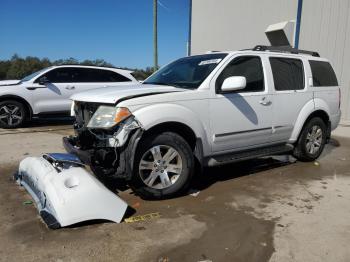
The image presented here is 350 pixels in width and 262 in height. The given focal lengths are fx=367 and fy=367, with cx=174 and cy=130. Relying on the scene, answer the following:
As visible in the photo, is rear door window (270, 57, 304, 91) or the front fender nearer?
the front fender

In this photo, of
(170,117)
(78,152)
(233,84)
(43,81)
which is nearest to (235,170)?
(233,84)

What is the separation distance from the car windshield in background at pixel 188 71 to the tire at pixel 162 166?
35.0 inches

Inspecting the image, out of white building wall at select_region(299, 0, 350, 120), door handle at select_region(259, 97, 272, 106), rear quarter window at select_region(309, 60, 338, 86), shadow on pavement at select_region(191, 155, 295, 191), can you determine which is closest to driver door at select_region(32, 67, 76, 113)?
shadow on pavement at select_region(191, 155, 295, 191)

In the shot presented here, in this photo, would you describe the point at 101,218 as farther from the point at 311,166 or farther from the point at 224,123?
the point at 311,166

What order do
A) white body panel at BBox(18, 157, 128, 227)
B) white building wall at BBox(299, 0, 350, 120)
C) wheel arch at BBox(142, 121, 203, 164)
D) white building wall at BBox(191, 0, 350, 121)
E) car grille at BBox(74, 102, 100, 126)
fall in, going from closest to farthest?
white body panel at BBox(18, 157, 128, 227)
wheel arch at BBox(142, 121, 203, 164)
car grille at BBox(74, 102, 100, 126)
white building wall at BBox(299, 0, 350, 120)
white building wall at BBox(191, 0, 350, 121)

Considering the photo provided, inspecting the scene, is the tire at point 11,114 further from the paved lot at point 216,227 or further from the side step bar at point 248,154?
the side step bar at point 248,154

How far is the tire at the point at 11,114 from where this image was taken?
31.8ft

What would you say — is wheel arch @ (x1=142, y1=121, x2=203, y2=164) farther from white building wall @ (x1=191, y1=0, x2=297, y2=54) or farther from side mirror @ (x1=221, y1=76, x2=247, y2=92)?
white building wall @ (x1=191, y1=0, x2=297, y2=54)

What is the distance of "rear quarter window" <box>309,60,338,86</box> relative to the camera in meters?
6.38

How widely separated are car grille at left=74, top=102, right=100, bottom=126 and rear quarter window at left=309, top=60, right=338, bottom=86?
3885mm

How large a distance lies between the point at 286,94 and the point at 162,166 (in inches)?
101

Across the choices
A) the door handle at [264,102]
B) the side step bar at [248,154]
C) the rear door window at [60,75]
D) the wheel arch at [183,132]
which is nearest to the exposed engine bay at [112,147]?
the wheel arch at [183,132]

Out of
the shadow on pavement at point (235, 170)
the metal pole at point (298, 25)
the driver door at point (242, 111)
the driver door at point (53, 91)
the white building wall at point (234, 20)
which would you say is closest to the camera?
the driver door at point (242, 111)

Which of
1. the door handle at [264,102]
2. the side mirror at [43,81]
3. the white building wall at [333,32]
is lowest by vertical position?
the side mirror at [43,81]
